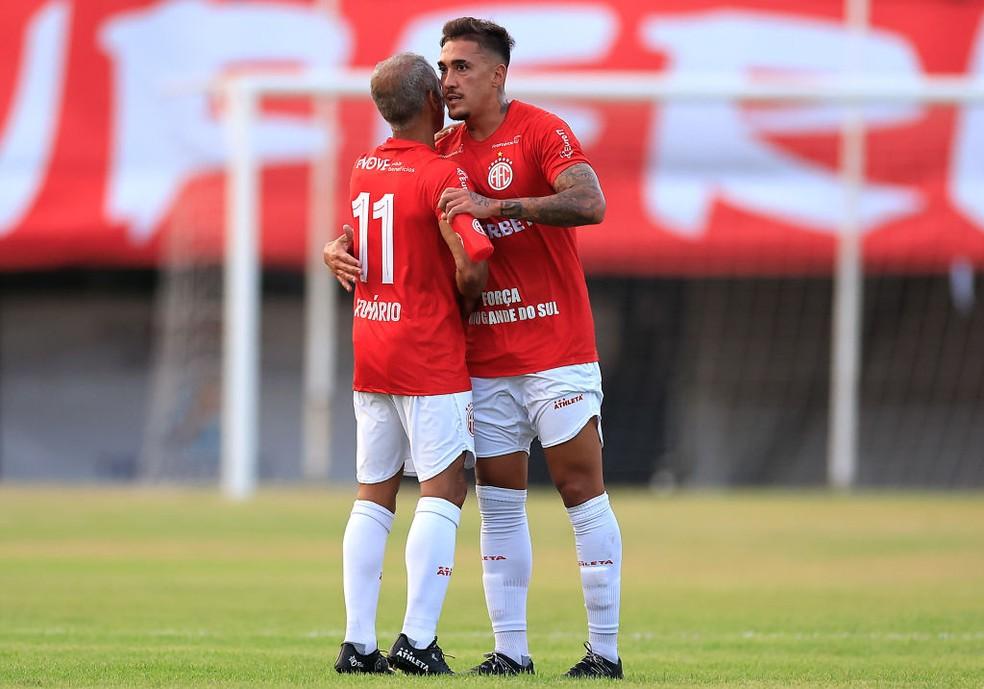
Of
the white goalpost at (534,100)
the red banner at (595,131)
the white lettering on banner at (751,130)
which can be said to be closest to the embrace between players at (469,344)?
the white goalpost at (534,100)

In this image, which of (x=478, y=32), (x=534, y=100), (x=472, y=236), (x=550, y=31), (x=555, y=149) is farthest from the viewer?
(x=550, y=31)

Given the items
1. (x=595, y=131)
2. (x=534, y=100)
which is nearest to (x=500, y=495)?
(x=534, y=100)

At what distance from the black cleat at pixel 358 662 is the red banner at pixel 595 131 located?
17.6 metres

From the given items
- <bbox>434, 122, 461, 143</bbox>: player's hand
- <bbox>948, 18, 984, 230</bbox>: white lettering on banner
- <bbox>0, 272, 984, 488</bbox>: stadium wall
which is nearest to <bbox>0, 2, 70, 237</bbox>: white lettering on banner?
<bbox>0, 272, 984, 488</bbox>: stadium wall

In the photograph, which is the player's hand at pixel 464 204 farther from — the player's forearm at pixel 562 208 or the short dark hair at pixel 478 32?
the short dark hair at pixel 478 32

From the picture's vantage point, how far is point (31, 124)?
2527cm

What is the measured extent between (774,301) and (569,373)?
19497 mm

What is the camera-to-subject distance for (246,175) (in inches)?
792

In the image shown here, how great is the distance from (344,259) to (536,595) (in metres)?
4.80

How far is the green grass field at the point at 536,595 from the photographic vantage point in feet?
21.9

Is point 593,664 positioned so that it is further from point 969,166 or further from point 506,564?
point 969,166

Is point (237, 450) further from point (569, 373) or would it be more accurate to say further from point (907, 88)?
point (569, 373)

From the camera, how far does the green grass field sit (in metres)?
6.68

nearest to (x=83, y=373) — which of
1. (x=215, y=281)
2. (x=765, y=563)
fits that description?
(x=215, y=281)
